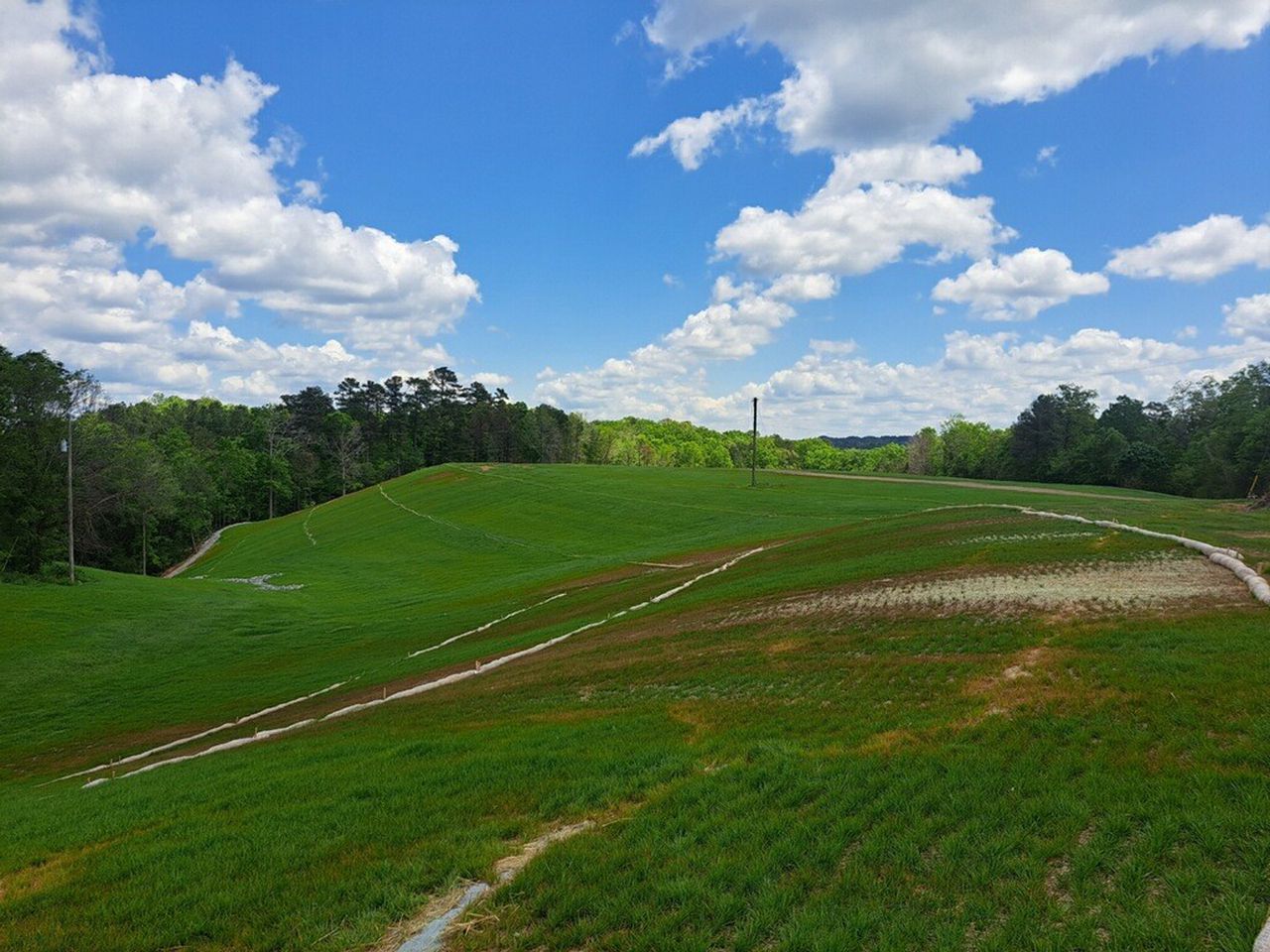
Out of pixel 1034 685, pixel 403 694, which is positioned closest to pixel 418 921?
pixel 1034 685

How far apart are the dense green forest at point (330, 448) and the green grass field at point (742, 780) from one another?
32.0 metres

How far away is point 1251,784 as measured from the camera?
6551 millimetres

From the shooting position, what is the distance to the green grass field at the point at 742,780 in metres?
5.68

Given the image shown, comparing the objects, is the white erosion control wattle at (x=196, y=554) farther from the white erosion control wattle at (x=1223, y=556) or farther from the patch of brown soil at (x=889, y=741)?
the white erosion control wattle at (x=1223, y=556)

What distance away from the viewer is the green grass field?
18.6 feet

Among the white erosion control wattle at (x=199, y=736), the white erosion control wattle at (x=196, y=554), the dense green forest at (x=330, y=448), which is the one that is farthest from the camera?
the white erosion control wattle at (x=196, y=554)

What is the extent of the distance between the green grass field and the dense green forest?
32.0m

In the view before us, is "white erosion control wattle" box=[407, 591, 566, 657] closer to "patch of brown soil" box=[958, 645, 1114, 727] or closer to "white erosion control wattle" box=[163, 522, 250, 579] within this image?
"patch of brown soil" box=[958, 645, 1114, 727]

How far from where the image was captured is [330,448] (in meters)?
139

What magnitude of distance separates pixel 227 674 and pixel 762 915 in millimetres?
26525

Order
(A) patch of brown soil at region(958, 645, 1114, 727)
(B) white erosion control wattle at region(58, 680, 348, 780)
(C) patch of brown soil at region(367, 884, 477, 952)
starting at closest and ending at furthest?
(C) patch of brown soil at region(367, 884, 477, 952)
(A) patch of brown soil at region(958, 645, 1114, 727)
(B) white erosion control wattle at region(58, 680, 348, 780)

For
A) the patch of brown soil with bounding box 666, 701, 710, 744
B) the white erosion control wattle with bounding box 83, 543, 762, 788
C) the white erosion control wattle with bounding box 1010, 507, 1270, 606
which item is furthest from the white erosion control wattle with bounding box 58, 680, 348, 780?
the white erosion control wattle with bounding box 1010, 507, 1270, 606

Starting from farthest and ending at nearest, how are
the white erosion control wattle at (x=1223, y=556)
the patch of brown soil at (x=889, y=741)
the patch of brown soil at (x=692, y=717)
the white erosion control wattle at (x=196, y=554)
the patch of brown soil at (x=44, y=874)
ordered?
the white erosion control wattle at (x=196, y=554) < the white erosion control wattle at (x=1223, y=556) < the patch of brown soil at (x=692, y=717) < the patch of brown soil at (x=889, y=741) < the patch of brown soil at (x=44, y=874)

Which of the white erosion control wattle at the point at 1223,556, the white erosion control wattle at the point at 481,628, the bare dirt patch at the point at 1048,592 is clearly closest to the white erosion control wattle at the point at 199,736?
the white erosion control wattle at the point at 481,628
